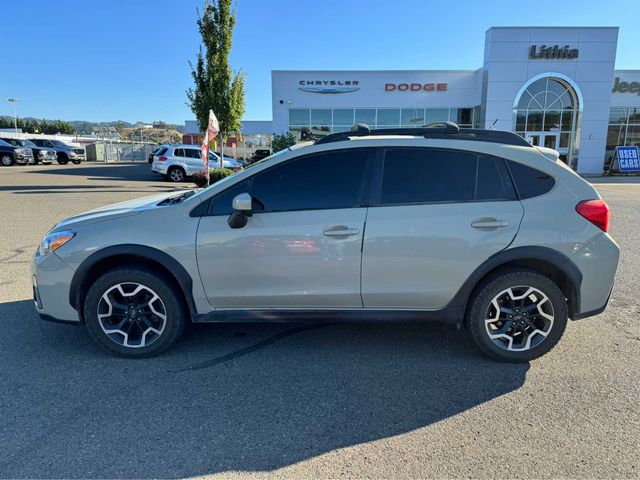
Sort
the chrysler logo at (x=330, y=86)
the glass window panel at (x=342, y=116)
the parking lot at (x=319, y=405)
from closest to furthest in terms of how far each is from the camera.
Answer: the parking lot at (x=319, y=405) < the chrysler logo at (x=330, y=86) < the glass window panel at (x=342, y=116)

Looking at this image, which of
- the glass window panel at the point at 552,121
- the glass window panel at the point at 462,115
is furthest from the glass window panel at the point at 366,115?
the glass window panel at the point at 552,121

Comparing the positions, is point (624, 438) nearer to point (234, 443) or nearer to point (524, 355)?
point (524, 355)

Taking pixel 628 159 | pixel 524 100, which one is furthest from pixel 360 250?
pixel 628 159

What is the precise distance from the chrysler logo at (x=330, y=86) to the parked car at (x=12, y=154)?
22175 millimetres

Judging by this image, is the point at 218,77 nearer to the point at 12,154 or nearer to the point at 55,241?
the point at 55,241

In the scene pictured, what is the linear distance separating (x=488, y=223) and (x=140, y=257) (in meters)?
2.81

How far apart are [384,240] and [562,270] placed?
1.45m

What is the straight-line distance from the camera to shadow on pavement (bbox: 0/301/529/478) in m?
2.49

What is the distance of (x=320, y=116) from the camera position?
27.9 meters

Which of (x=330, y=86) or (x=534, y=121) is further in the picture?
(x=330, y=86)

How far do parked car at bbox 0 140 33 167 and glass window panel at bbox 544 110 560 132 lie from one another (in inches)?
1457

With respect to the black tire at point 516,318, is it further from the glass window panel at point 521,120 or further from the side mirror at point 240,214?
the glass window panel at point 521,120

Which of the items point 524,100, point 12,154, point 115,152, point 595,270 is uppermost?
point 524,100

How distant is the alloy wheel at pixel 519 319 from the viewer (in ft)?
11.5
